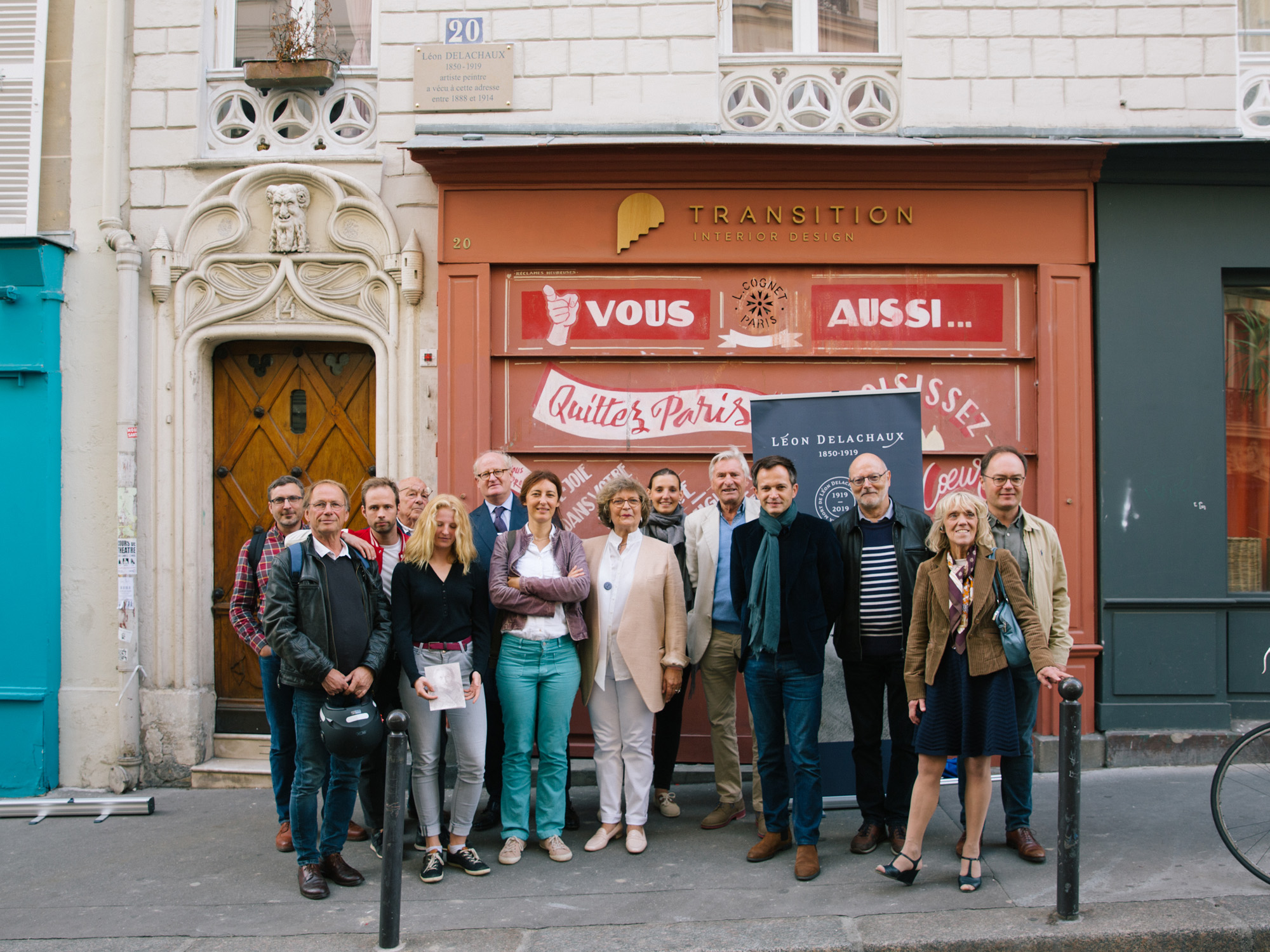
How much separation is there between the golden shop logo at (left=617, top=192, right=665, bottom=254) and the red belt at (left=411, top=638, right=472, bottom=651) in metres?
3.33

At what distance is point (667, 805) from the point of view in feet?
18.9

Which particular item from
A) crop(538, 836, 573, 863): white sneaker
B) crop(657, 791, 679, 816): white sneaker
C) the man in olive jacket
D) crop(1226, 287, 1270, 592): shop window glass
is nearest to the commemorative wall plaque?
the man in olive jacket

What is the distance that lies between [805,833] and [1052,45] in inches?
232

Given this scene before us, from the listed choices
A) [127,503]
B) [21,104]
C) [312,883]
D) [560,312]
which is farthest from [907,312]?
[21,104]

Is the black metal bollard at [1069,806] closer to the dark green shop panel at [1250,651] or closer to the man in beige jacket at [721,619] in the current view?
the man in beige jacket at [721,619]

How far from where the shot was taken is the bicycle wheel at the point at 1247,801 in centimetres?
446

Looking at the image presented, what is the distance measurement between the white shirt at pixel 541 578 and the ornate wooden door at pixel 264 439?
253 cm

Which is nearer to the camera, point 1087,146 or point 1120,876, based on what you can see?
point 1120,876

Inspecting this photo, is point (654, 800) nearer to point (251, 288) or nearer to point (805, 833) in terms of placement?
point (805, 833)

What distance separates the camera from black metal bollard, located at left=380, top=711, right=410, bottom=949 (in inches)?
157

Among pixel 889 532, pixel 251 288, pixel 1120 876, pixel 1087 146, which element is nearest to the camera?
pixel 1120 876

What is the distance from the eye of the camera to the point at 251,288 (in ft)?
23.1

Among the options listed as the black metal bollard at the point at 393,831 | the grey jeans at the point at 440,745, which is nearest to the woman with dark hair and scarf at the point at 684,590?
the grey jeans at the point at 440,745

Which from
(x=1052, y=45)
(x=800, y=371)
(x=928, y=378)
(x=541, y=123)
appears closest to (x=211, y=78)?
(x=541, y=123)
